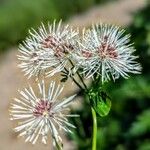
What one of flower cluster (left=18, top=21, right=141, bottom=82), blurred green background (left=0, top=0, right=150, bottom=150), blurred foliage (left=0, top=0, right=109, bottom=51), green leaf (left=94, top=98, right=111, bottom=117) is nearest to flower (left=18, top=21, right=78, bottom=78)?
flower cluster (left=18, top=21, right=141, bottom=82)

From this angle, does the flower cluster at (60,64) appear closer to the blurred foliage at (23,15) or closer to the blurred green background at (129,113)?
the blurred green background at (129,113)

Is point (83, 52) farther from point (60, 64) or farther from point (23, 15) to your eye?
point (23, 15)

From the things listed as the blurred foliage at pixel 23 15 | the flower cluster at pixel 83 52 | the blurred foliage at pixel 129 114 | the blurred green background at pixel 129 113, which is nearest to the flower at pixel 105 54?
the flower cluster at pixel 83 52

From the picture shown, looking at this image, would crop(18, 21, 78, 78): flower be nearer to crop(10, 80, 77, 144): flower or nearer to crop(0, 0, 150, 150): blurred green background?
crop(10, 80, 77, 144): flower

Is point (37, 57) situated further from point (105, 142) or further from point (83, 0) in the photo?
point (83, 0)

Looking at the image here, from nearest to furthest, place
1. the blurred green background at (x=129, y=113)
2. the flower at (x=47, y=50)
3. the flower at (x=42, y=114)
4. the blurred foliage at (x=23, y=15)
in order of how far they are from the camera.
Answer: the flower at (x=42, y=114) < the flower at (x=47, y=50) < the blurred green background at (x=129, y=113) < the blurred foliage at (x=23, y=15)

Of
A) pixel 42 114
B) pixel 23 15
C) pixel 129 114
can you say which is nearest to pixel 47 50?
pixel 42 114

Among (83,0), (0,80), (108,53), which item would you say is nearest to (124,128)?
(108,53)
